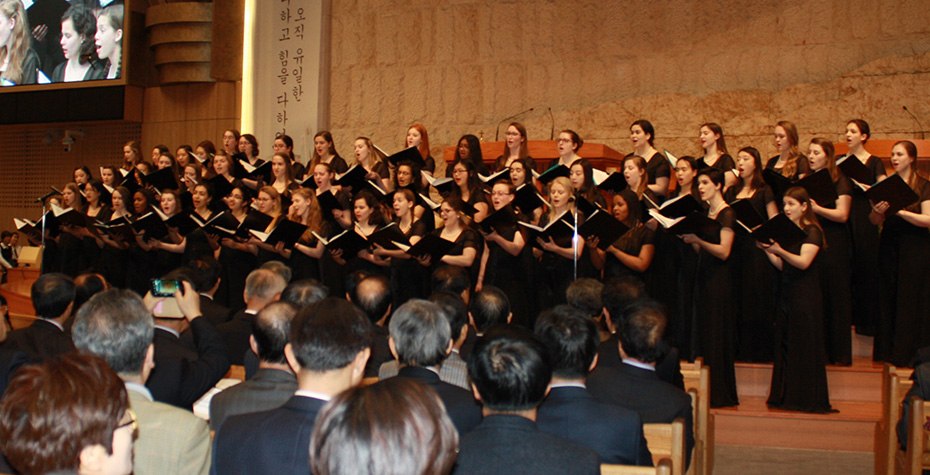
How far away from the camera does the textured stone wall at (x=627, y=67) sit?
7363 millimetres

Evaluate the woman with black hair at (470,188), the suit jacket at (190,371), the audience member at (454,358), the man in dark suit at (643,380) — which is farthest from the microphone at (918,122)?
the suit jacket at (190,371)

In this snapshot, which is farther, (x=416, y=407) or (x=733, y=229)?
(x=733, y=229)

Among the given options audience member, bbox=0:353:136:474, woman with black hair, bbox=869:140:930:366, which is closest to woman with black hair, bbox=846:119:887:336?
woman with black hair, bbox=869:140:930:366

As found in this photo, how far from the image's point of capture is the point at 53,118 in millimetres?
10875

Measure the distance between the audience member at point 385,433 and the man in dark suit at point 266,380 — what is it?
113 cm

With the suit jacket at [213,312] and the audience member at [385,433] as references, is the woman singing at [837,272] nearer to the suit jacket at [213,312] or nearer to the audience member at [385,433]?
the suit jacket at [213,312]

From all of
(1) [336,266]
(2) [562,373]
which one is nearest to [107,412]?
(2) [562,373]

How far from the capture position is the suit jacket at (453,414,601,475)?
64.6 inches

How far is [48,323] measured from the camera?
122 inches

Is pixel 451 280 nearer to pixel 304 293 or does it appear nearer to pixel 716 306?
pixel 304 293

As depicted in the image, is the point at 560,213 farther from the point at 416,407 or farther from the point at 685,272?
the point at 416,407

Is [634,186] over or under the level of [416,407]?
over

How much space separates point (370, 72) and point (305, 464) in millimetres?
7925

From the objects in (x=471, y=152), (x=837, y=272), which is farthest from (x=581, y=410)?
(x=471, y=152)
